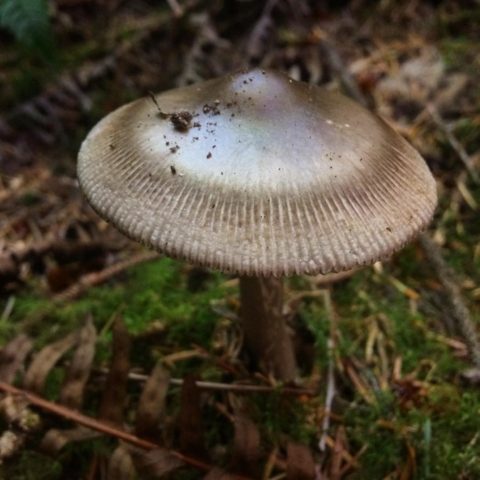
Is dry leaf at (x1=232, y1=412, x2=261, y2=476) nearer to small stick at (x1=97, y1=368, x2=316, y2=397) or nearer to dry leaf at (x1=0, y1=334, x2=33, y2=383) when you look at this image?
small stick at (x1=97, y1=368, x2=316, y2=397)

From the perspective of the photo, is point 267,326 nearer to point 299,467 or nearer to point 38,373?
point 299,467

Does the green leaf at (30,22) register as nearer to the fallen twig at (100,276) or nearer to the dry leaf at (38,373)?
the fallen twig at (100,276)

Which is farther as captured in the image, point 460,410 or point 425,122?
point 425,122

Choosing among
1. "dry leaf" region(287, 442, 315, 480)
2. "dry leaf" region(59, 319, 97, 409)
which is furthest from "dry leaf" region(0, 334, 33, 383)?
"dry leaf" region(287, 442, 315, 480)

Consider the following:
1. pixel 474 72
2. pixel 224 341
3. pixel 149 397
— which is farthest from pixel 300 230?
pixel 474 72

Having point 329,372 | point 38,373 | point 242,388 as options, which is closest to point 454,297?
point 329,372

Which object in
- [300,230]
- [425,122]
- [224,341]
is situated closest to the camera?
[300,230]

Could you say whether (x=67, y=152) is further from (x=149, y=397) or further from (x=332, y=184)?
(x=332, y=184)
